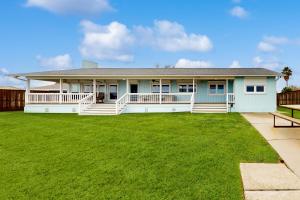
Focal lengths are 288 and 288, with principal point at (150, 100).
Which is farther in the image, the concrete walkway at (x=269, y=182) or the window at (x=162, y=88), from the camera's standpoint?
the window at (x=162, y=88)

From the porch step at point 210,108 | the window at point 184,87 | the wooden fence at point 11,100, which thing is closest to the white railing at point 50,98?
the wooden fence at point 11,100

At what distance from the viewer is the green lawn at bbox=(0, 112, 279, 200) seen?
5844 millimetres

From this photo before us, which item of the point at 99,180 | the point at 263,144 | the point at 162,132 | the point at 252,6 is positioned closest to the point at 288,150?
the point at 263,144

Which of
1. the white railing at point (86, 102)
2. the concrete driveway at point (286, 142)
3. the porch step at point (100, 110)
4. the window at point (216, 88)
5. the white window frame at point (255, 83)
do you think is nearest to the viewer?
the concrete driveway at point (286, 142)

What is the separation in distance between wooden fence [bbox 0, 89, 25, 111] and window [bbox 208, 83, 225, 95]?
62.5ft

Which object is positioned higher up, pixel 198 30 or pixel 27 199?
pixel 198 30

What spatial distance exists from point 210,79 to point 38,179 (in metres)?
20.0

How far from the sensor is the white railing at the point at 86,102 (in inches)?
867

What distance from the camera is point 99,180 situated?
642cm

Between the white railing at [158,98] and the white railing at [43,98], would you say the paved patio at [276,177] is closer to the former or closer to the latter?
the white railing at [158,98]

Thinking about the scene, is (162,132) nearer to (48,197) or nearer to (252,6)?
(48,197)

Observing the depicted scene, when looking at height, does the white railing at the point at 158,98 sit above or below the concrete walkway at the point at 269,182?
above

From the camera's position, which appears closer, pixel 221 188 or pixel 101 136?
pixel 221 188

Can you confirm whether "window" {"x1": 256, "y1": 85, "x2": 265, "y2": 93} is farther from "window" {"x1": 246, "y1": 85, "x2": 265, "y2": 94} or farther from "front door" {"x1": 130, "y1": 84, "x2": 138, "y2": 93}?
"front door" {"x1": 130, "y1": 84, "x2": 138, "y2": 93}
